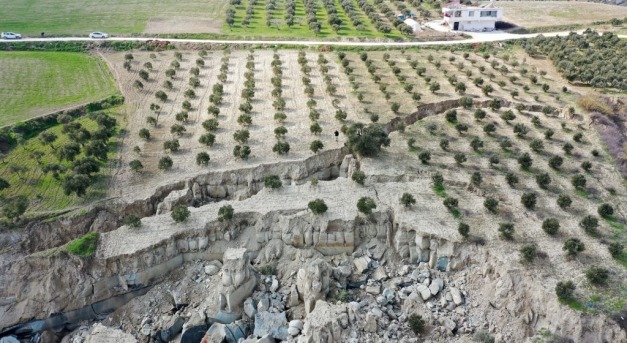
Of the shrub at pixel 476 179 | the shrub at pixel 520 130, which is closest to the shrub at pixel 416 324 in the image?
the shrub at pixel 476 179

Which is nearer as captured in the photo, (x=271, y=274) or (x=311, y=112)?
(x=271, y=274)

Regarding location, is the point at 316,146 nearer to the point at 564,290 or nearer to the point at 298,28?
the point at 564,290

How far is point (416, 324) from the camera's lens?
36.0m

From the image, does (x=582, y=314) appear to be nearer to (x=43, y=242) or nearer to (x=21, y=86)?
(x=43, y=242)

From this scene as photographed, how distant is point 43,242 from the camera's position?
137 ft

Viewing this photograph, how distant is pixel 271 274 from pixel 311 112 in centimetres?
2650

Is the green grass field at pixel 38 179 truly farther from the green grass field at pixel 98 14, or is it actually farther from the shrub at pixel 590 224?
the green grass field at pixel 98 14

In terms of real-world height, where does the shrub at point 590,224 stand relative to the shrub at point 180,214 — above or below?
below

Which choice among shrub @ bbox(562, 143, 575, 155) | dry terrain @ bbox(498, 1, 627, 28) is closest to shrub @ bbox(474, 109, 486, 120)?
shrub @ bbox(562, 143, 575, 155)

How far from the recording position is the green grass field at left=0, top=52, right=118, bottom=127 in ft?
213

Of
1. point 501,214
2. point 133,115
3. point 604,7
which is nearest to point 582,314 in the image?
point 501,214

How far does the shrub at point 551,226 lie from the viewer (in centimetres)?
4122

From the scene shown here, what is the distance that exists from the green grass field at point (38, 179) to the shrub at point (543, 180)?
44.9 m

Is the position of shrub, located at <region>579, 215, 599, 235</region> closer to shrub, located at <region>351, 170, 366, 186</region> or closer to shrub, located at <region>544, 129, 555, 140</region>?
shrub, located at <region>544, 129, 555, 140</region>
